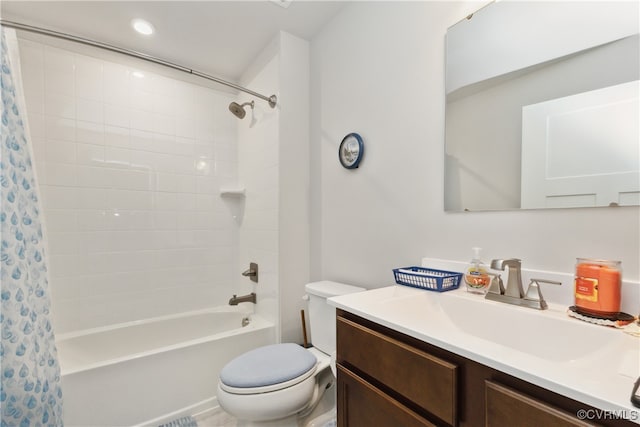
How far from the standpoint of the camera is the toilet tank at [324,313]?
147 cm

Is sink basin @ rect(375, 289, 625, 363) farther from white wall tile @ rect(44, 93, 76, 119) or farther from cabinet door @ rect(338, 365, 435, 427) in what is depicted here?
white wall tile @ rect(44, 93, 76, 119)

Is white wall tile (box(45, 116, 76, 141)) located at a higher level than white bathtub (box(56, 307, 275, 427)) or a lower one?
higher

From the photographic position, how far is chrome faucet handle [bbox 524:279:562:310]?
32.0 inches

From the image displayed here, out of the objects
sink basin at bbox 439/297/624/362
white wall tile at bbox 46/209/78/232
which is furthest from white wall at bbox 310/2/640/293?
white wall tile at bbox 46/209/78/232

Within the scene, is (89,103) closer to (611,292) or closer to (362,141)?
(362,141)

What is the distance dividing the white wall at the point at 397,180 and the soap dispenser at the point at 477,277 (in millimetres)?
58

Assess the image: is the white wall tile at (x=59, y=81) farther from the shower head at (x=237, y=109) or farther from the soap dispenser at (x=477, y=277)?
the soap dispenser at (x=477, y=277)

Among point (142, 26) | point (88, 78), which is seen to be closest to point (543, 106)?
point (142, 26)

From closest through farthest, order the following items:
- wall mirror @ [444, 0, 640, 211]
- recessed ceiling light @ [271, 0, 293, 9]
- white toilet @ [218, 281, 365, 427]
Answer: wall mirror @ [444, 0, 640, 211]
white toilet @ [218, 281, 365, 427]
recessed ceiling light @ [271, 0, 293, 9]

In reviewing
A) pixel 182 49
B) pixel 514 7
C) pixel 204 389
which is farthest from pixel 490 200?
pixel 182 49

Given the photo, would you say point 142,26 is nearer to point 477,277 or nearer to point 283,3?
point 283,3

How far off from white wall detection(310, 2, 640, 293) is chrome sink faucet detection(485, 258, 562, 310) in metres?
0.08

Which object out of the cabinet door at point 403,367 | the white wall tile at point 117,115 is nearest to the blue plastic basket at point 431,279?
the cabinet door at point 403,367

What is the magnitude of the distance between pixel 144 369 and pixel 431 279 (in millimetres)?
1540
